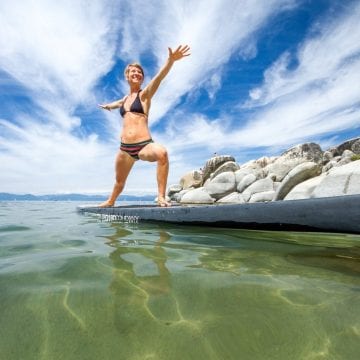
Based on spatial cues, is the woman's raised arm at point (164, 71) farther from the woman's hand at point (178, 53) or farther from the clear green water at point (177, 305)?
the clear green water at point (177, 305)

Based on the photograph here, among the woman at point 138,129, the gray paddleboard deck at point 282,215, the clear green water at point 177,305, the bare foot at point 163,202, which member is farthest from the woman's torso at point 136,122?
the clear green water at point 177,305

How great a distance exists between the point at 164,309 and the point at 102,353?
0.31 meters

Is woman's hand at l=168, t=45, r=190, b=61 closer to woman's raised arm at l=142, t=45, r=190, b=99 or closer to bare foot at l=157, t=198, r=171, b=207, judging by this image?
woman's raised arm at l=142, t=45, r=190, b=99

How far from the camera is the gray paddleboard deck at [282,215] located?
2.19 metres

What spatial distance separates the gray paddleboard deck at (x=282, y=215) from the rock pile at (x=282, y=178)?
4.37 meters

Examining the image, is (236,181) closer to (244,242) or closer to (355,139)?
(355,139)

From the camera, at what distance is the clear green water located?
0.91 m

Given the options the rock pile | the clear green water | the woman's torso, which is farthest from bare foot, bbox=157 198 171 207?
the rock pile

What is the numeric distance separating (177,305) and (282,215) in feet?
Result: 5.72

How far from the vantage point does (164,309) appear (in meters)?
1.13

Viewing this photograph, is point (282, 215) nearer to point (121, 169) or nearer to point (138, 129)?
point (138, 129)

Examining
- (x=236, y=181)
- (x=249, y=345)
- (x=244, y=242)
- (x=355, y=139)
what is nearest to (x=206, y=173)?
(x=236, y=181)

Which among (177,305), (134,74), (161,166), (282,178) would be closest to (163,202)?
(161,166)

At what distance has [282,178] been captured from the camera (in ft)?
64.7
